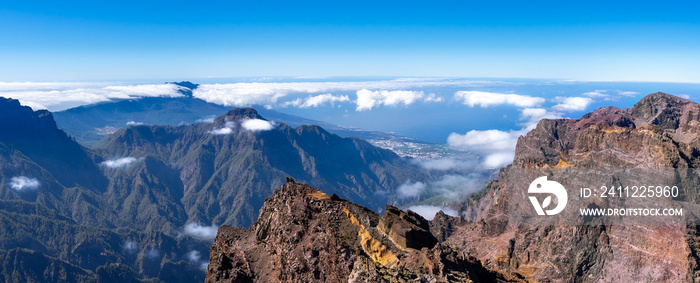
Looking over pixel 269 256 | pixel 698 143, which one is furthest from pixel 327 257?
pixel 698 143

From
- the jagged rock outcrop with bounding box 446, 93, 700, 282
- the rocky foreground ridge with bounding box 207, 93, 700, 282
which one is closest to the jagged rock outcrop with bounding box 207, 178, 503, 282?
the rocky foreground ridge with bounding box 207, 93, 700, 282

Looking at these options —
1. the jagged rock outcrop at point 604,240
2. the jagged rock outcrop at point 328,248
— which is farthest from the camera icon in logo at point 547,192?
the jagged rock outcrop at point 328,248

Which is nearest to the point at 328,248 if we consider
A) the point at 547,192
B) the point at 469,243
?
the point at 547,192

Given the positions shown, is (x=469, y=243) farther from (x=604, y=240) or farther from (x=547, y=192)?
(x=604, y=240)

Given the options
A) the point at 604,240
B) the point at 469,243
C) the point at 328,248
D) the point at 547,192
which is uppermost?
the point at 328,248

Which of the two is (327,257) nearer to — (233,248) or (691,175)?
(233,248)

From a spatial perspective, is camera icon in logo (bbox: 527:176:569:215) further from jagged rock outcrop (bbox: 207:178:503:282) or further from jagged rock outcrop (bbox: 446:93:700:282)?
jagged rock outcrop (bbox: 207:178:503:282)

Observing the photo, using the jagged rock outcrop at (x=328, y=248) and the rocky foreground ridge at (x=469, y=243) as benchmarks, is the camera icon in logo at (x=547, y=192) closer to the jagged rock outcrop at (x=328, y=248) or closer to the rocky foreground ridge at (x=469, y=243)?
the rocky foreground ridge at (x=469, y=243)
